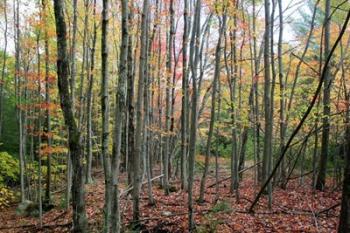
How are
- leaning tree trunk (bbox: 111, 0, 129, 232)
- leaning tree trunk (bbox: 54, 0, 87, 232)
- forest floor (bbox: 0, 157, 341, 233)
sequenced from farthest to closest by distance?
1. forest floor (bbox: 0, 157, 341, 233)
2. leaning tree trunk (bbox: 111, 0, 129, 232)
3. leaning tree trunk (bbox: 54, 0, 87, 232)

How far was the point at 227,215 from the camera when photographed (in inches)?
325

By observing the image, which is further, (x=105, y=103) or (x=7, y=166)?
(x=7, y=166)

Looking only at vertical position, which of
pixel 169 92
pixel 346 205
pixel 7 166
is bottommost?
pixel 7 166

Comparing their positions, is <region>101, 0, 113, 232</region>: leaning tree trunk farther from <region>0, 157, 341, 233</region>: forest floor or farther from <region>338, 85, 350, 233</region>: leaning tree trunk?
<region>338, 85, 350, 233</region>: leaning tree trunk

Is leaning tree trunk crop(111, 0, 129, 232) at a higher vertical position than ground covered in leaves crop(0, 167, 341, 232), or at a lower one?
higher

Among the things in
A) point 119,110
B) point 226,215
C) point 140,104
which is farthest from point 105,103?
point 226,215

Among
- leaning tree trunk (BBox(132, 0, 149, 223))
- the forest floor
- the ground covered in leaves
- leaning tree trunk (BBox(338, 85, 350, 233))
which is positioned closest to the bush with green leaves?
the forest floor

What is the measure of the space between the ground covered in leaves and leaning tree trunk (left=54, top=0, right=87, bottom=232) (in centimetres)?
248

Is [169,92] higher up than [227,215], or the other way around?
[169,92]

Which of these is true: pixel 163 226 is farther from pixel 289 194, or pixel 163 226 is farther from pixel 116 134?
pixel 289 194

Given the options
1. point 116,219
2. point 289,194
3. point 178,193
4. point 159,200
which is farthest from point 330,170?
point 116,219

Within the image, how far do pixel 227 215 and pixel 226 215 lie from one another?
0.03m

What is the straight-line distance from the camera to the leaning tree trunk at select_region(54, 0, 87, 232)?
193 inches

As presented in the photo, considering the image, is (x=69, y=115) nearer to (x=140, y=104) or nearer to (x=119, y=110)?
(x=119, y=110)
